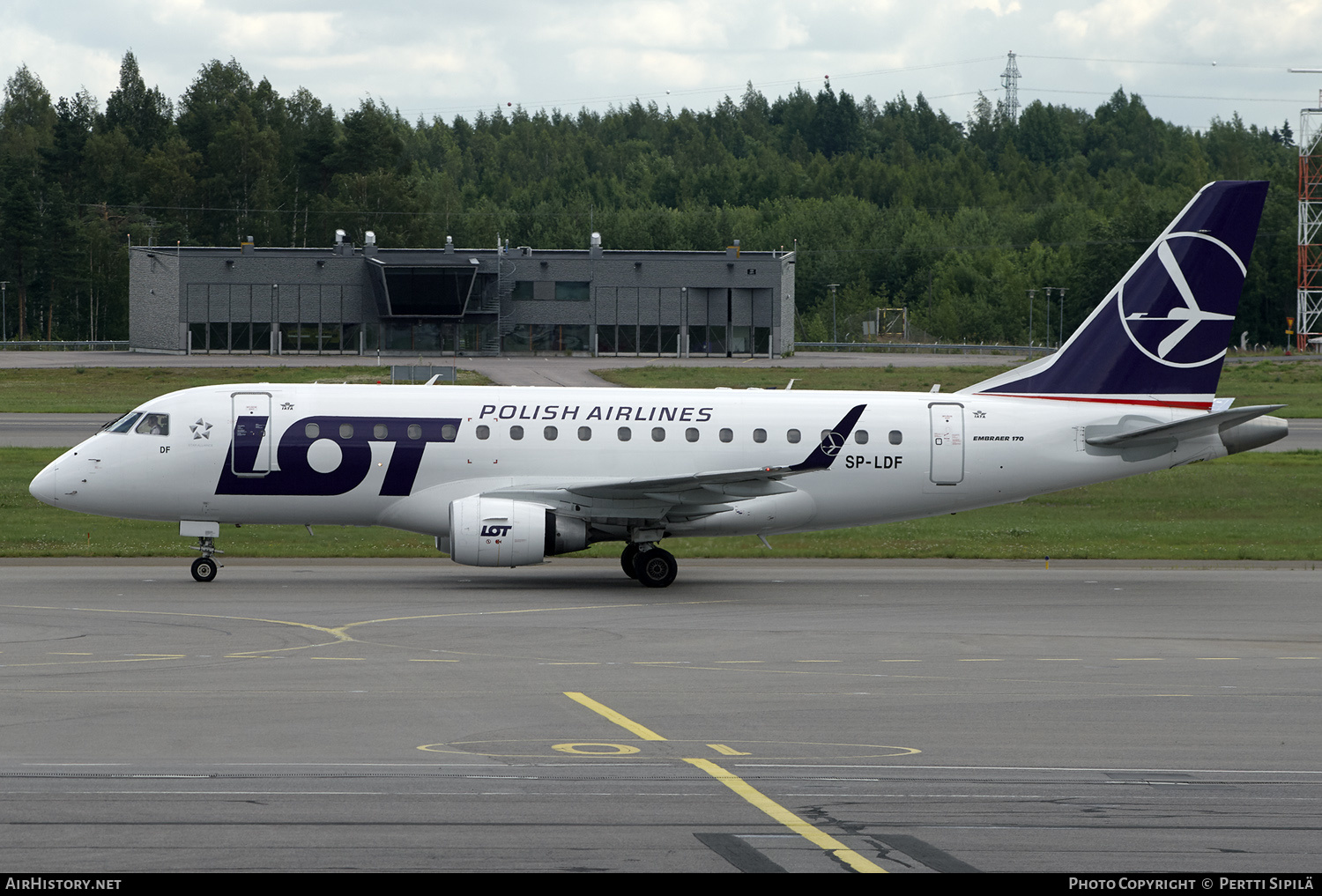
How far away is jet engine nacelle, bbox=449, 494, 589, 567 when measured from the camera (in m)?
26.8

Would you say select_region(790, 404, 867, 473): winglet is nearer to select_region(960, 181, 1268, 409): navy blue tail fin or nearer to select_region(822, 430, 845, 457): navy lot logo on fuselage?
select_region(822, 430, 845, 457): navy lot logo on fuselage

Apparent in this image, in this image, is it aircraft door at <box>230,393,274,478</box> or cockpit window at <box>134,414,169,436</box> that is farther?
cockpit window at <box>134,414,169,436</box>

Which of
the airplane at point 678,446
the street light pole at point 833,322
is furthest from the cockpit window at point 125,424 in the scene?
the street light pole at point 833,322

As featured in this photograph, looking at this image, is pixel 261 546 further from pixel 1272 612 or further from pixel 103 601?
pixel 1272 612

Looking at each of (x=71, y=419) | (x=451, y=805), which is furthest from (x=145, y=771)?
(x=71, y=419)

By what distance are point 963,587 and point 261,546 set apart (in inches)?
648

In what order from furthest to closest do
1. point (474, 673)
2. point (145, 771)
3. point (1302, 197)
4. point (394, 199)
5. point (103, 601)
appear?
point (394, 199) → point (1302, 197) → point (103, 601) → point (474, 673) → point (145, 771)

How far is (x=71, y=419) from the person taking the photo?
204 feet

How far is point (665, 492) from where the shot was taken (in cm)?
2766

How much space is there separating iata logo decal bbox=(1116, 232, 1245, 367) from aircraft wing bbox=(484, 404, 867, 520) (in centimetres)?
691

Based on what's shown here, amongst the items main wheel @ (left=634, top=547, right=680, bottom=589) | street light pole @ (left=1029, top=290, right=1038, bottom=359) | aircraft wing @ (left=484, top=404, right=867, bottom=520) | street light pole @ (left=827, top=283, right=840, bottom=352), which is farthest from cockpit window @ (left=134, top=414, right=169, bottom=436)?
street light pole @ (left=827, top=283, right=840, bottom=352)

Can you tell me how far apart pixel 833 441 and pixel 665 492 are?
3862 mm

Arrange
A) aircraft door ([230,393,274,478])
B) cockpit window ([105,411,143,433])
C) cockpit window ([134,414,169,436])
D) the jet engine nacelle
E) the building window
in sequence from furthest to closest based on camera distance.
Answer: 1. the building window
2. cockpit window ([105,411,143,433])
3. cockpit window ([134,414,169,436])
4. aircraft door ([230,393,274,478])
5. the jet engine nacelle

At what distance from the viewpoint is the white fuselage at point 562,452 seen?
92.0 ft
